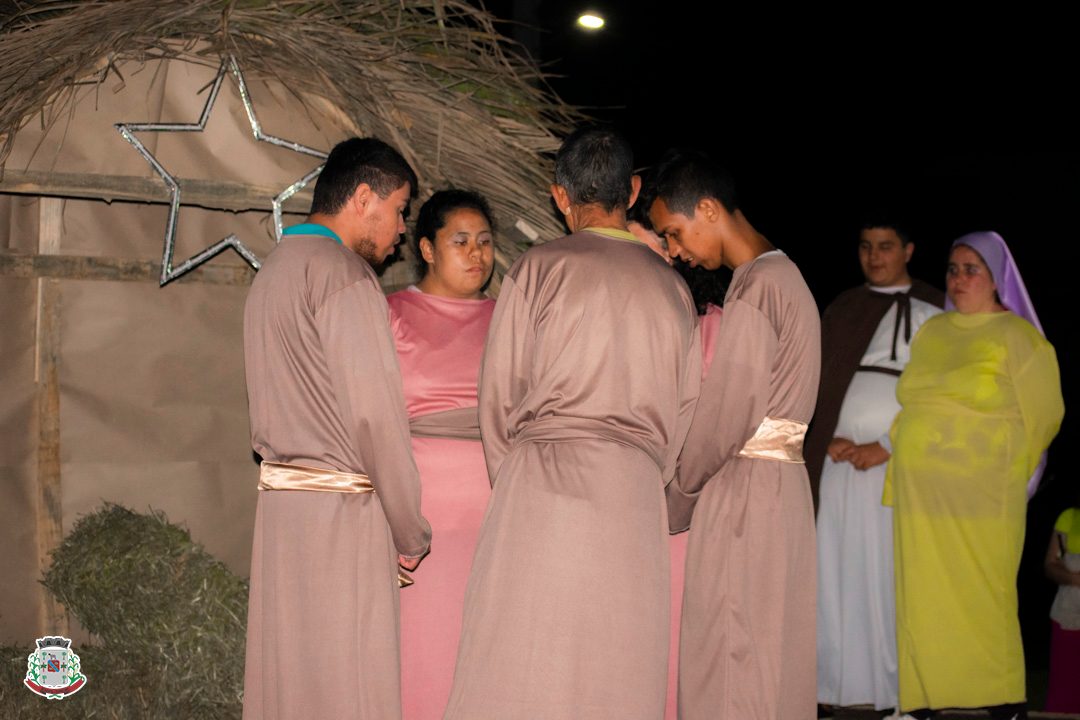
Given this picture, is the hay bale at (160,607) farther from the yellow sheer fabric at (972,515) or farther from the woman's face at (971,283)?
the woman's face at (971,283)

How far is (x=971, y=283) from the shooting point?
5.48 meters

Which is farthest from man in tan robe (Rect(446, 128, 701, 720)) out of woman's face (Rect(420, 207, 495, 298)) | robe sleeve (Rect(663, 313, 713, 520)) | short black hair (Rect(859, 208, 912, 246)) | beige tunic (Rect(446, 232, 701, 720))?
short black hair (Rect(859, 208, 912, 246))

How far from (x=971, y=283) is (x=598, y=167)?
2.73m

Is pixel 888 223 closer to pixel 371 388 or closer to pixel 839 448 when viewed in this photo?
pixel 839 448

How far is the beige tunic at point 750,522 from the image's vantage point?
146 inches

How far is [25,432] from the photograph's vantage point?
4848 mm

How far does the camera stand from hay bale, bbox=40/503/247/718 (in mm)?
4461

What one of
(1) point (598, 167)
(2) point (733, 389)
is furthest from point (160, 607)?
(1) point (598, 167)

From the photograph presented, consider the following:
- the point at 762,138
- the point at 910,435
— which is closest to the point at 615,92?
the point at 762,138

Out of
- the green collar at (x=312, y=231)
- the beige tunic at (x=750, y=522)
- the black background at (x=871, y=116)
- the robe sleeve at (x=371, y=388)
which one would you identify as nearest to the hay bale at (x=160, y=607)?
the robe sleeve at (x=371, y=388)

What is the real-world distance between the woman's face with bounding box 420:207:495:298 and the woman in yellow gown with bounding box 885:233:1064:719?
2288mm

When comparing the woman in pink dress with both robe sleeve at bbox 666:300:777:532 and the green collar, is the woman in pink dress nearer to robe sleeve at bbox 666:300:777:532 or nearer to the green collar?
the green collar

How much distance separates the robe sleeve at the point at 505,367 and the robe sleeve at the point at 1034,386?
288 cm

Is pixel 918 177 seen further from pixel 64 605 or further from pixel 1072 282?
pixel 64 605
